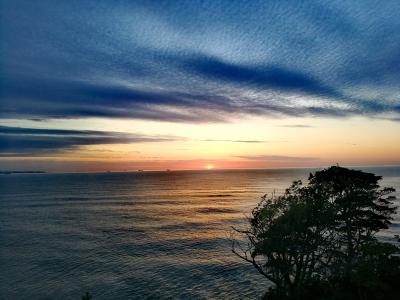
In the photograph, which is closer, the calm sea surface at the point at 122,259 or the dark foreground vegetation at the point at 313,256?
the dark foreground vegetation at the point at 313,256

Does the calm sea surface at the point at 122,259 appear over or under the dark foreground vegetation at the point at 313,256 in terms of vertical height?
under

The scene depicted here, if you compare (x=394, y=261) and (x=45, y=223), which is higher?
(x=394, y=261)

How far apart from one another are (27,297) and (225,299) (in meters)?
25.5

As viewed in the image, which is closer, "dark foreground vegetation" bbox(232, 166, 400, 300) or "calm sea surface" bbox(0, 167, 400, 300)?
"dark foreground vegetation" bbox(232, 166, 400, 300)

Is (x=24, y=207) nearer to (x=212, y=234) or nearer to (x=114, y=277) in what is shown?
(x=212, y=234)

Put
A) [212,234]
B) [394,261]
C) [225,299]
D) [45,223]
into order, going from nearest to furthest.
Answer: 1. [394,261]
2. [225,299]
3. [212,234]
4. [45,223]

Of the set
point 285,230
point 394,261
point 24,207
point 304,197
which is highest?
point 304,197

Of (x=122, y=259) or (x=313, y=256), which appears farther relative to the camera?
(x=122, y=259)

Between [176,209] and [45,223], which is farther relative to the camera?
[176,209]

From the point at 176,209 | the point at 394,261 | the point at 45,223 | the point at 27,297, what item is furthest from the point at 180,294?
the point at 176,209

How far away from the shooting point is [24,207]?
12631 centimetres

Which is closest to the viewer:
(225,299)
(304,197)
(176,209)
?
(304,197)

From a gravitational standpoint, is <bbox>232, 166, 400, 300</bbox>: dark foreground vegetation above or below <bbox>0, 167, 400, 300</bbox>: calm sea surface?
above

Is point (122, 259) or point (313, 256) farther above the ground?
point (313, 256)
